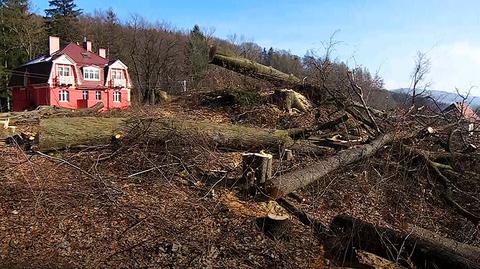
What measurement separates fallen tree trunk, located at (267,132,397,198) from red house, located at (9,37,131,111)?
86.4 feet

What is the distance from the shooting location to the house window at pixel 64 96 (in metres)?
30.3

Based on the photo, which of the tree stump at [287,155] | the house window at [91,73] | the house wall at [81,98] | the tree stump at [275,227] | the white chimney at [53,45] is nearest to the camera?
the tree stump at [275,227]

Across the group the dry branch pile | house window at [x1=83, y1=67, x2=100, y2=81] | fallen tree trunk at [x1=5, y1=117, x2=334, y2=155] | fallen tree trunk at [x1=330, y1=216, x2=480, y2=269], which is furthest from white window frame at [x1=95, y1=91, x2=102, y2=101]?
fallen tree trunk at [x1=330, y1=216, x2=480, y2=269]

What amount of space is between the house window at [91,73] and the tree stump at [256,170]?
29804mm

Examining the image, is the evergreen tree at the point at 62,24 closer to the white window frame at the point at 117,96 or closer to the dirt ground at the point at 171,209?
the white window frame at the point at 117,96

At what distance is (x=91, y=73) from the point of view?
3272 centimetres

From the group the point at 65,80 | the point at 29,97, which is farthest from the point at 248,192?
the point at 29,97

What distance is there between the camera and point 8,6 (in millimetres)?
34875

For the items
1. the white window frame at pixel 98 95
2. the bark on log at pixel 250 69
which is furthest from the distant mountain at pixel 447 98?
the white window frame at pixel 98 95

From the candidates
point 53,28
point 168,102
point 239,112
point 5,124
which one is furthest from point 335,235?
point 53,28

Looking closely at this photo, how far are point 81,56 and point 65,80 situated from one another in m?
3.05

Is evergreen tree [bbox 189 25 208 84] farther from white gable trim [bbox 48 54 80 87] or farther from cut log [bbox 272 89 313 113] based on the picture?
cut log [bbox 272 89 313 113]

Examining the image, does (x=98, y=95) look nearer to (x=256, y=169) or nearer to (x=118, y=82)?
(x=118, y=82)

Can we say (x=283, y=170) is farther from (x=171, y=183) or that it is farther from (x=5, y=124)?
(x=5, y=124)
